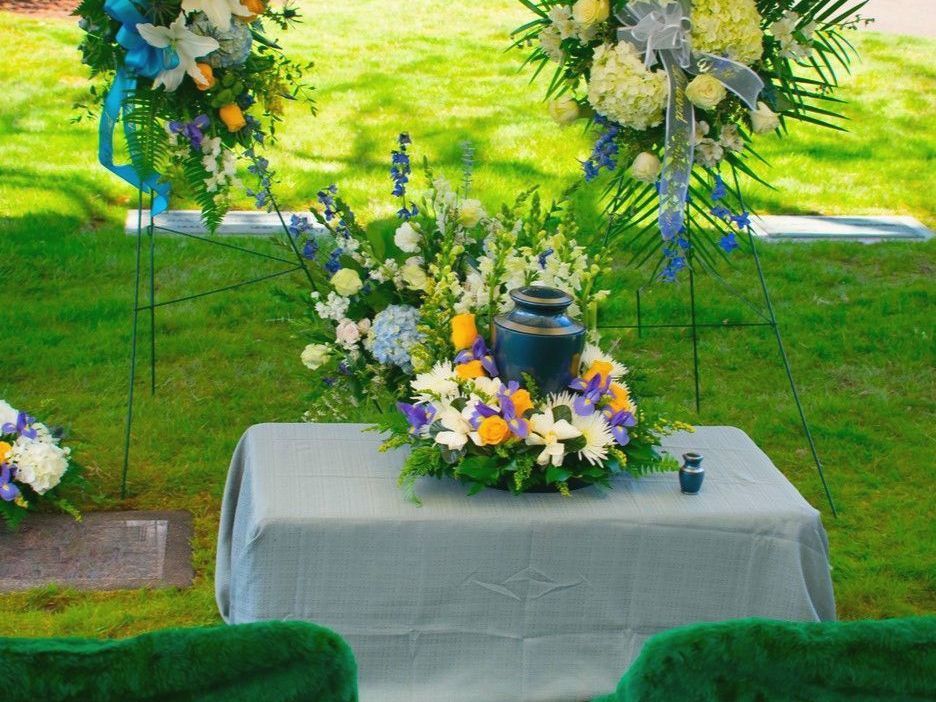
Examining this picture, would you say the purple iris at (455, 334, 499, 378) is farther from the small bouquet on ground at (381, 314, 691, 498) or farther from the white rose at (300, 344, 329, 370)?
the white rose at (300, 344, 329, 370)

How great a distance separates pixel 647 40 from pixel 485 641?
1589mm

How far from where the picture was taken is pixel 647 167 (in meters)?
Result: 3.49

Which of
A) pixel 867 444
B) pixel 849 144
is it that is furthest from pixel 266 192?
pixel 849 144

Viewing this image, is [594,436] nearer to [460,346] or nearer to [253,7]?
[460,346]

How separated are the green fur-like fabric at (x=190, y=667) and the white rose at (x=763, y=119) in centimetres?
235

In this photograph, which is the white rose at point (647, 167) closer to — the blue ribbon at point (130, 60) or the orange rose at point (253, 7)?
the orange rose at point (253, 7)

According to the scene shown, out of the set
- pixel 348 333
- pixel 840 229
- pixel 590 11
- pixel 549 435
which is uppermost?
pixel 590 11

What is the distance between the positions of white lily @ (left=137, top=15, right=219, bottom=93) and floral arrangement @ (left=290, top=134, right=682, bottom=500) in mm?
525

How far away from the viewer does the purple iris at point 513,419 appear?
2.67 meters

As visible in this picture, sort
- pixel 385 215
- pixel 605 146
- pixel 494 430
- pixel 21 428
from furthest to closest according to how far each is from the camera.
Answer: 1. pixel 385 215
2. pixel 21 428
3. pixel 605 146
4. pixel 494 430

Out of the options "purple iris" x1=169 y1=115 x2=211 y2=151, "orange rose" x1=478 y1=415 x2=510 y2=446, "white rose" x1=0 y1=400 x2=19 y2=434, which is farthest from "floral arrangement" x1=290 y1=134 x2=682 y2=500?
"white rose" x1=0 y1=400 x2=19 y2=434

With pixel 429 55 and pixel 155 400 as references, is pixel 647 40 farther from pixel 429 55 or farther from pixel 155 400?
pixel 429 55

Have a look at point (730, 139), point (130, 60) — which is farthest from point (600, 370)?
point (130, 60)

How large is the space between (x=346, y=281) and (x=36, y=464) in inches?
44.0
